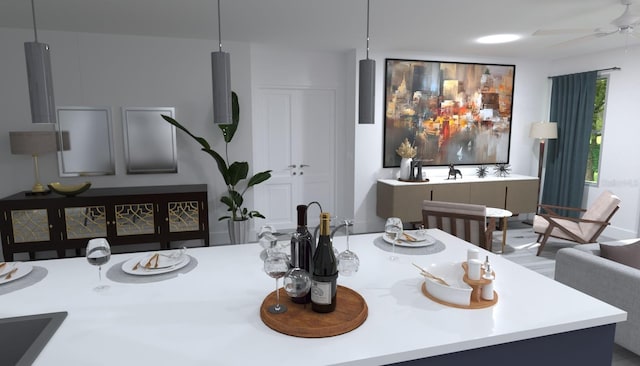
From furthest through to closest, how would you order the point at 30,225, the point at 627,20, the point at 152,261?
the point at 30,225 → the point at 627,20 → the point at 152,261

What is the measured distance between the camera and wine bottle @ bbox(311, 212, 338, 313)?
1342 millimetres

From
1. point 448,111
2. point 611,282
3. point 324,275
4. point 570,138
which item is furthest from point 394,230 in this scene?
point 570,138

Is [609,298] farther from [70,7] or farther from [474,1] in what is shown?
[70,7]

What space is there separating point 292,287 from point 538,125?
212 inches

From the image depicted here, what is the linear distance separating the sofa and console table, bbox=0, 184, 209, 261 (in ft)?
11.2

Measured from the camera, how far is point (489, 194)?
5379 millimetres

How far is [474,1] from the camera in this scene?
317 cm

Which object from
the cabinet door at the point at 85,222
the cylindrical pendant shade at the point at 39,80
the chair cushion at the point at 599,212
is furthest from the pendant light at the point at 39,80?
the chair cushion at the point at 599,212

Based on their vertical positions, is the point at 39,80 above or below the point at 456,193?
above

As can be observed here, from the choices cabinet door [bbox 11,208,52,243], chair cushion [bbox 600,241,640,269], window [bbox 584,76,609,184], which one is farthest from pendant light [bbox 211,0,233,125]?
window [bbox 584,76,609,184]

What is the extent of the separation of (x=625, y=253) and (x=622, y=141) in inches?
125

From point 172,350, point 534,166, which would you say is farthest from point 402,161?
point 172,350

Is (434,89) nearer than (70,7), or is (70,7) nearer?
(70,7)

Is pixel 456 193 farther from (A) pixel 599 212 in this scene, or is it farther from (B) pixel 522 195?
(A) pixel 599 212
